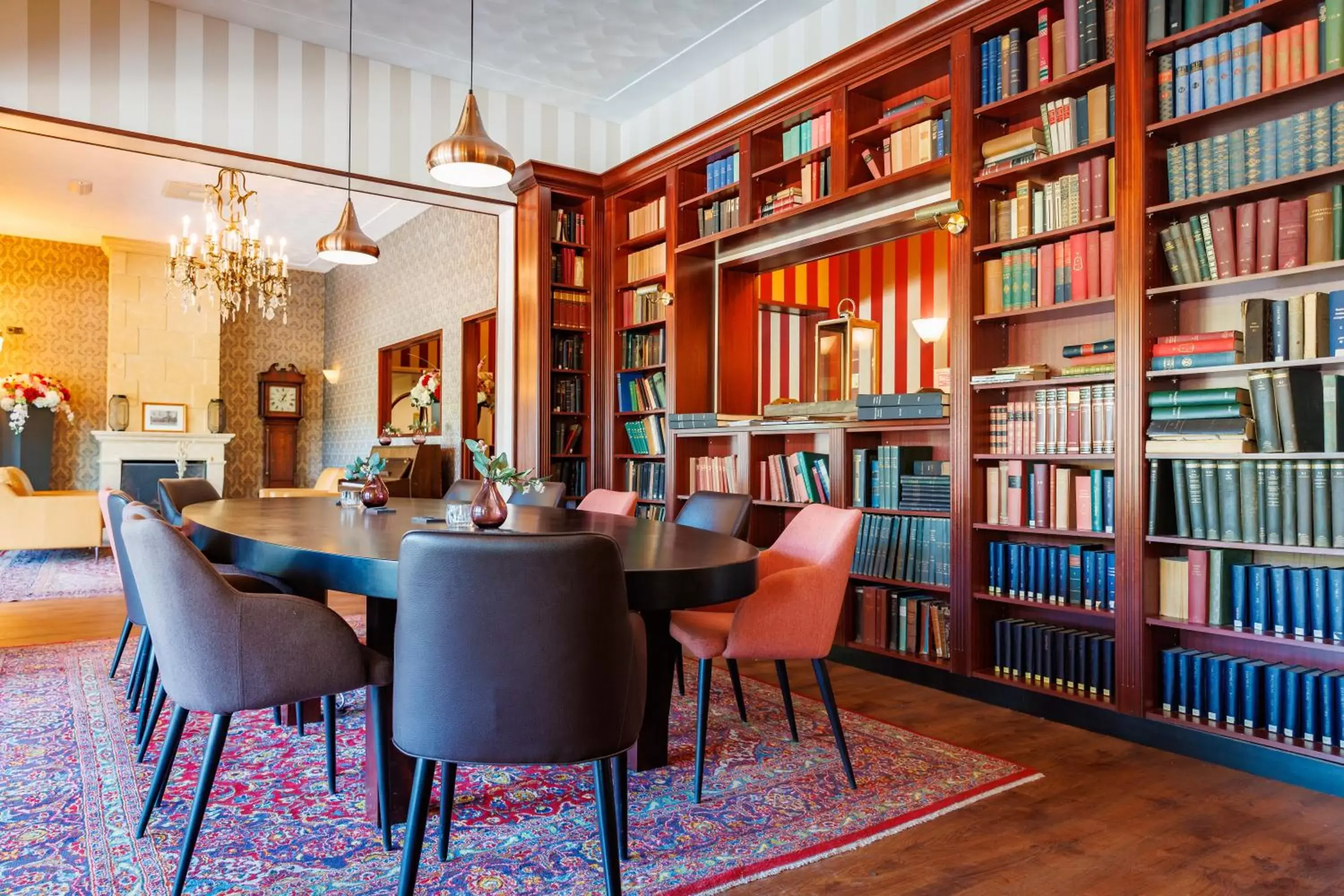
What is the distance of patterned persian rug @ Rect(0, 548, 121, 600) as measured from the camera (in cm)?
582

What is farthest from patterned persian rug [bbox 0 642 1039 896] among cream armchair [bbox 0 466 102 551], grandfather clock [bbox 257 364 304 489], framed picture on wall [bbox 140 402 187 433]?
grandfather clock [bbox 257 364 304 489]

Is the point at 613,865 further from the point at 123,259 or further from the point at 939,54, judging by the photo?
the point at 123,259

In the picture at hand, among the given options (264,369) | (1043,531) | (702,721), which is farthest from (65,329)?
(1043,531)

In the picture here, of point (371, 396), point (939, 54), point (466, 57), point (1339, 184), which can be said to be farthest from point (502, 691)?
point (371, 396)

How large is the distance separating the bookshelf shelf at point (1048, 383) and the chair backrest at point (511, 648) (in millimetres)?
2338

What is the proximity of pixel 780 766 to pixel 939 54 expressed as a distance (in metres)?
3.11

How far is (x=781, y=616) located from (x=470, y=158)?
2045 millimetres

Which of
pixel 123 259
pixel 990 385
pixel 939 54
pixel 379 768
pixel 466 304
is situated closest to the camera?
pixel 379 768

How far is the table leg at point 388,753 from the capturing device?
214cm

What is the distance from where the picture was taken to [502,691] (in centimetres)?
159

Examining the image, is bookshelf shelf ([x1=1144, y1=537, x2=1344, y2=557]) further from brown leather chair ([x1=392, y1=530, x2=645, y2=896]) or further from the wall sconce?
the wall sconce

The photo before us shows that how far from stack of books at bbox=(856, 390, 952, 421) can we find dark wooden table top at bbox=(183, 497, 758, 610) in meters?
1.40

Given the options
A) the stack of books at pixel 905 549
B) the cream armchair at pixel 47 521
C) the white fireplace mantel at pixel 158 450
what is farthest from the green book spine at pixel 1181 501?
the white fireplace mantel at pixel 158 450

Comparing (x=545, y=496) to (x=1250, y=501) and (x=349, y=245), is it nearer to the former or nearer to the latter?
(x=349, y=245)
